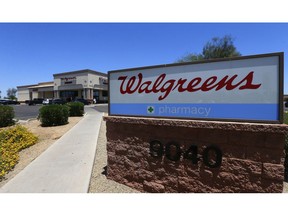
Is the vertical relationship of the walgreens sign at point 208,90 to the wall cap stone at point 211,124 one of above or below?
above

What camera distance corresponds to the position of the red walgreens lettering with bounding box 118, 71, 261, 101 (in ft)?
9.21

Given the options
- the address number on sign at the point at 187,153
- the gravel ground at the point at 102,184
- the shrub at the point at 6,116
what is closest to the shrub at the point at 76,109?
the shrub at the point at 6,116

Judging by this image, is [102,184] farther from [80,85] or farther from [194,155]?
[80,85]

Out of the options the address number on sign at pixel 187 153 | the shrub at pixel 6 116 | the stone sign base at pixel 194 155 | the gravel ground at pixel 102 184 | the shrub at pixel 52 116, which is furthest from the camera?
the shrub at pixel 6 116

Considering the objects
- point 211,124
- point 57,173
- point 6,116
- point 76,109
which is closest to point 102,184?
point 57,173

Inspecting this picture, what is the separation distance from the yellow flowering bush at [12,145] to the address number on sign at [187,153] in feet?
12.5

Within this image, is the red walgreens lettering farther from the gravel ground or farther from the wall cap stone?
the gravel ground

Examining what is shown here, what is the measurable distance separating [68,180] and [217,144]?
302 cm

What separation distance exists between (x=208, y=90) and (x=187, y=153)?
106 centimetres

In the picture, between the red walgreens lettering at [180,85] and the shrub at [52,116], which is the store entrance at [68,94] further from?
the red walgreens lettering at [180,85]

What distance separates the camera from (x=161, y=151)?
3445 mm

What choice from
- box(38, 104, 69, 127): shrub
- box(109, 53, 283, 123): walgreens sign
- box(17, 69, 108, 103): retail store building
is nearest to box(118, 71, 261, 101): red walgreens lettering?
box(109, 53, 283, 123): walgreens sign

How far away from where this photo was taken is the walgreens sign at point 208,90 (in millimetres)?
2643

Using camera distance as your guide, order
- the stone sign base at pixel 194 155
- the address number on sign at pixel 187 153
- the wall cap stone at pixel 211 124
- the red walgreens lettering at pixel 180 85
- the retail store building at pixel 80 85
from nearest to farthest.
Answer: the wall cap stone at pixel 211 124
the stone sign base at pixel 194 155
the red walgreens lettering at pixel 180 85
the address number on sign at pixel 187 153
the retail store building at pixel 80 85
